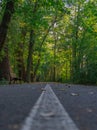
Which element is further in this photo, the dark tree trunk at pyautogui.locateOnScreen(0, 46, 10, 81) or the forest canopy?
the dark tree trunk at pyautogui.locateOnScreen(0, 46, 10, 81)

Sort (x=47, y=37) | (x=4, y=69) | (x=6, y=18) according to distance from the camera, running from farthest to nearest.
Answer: (x=47, y=37), (x=4, y=69), (x=6, y=18)

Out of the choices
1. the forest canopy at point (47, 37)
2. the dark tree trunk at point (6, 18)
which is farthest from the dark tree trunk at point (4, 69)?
the dark tree trunk at point (6, 18)

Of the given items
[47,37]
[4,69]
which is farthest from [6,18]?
[47,37]

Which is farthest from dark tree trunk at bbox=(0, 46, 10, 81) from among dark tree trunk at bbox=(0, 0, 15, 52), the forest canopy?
dark tree trunk at bbox=(0, 0, 15, 52)

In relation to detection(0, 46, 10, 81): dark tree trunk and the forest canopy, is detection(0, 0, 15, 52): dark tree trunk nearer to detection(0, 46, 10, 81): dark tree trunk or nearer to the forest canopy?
the forest canopy

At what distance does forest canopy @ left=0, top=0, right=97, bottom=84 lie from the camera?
869 inches

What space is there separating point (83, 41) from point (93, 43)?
5.54 feet

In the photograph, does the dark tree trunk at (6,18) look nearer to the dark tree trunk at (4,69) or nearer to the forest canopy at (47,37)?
the forest canopy at (47,37)

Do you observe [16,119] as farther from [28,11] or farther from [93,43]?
[93,43]

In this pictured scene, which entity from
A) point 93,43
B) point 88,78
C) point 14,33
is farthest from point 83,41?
point 88,78

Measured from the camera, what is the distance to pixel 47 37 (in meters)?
71.2

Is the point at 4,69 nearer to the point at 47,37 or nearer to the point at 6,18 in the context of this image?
the point at 6,18

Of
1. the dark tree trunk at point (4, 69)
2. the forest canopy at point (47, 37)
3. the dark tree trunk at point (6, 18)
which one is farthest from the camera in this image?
the dark tree trunk at point (4, 69)

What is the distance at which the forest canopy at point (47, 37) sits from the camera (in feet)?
72.4
